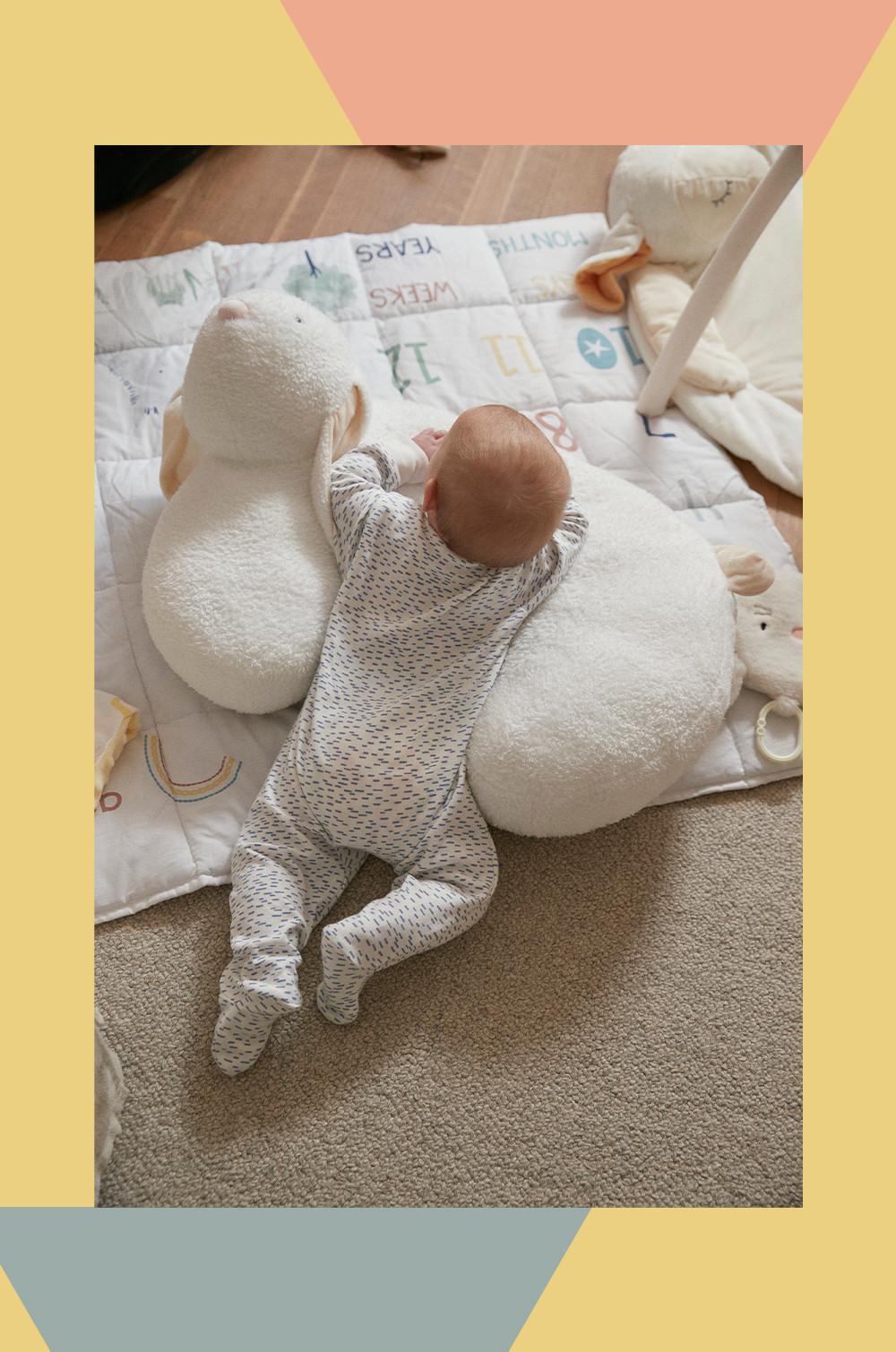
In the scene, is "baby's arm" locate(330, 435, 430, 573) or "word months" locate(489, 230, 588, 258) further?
"word months" locate(489, 230, 588, 258)

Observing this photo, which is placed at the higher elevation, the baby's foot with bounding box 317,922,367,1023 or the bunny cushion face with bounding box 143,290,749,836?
the bunny cushion face with bounding box 143,290,749,836

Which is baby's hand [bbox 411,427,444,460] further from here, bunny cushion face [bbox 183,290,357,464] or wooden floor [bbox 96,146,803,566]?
wooden floor [bbox 96,146,803,566]

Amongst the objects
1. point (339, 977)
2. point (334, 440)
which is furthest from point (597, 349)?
point (339, 977)

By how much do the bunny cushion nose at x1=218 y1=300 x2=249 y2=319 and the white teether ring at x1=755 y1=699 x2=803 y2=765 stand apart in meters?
0.87

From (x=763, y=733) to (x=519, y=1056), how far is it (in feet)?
1.81

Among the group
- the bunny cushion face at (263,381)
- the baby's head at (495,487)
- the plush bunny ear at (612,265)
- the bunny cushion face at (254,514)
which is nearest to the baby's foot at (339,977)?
the bunny cushion face at (254,514)

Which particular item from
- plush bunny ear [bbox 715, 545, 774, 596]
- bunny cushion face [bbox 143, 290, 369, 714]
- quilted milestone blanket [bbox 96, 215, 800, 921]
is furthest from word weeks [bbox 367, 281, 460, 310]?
plush bunny ear [bbox 715, 545, 774, 596]

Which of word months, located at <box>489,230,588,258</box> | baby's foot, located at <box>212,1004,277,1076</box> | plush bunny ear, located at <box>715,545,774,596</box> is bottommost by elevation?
baby's foot, located at <box>212,1004,277,1076</box>

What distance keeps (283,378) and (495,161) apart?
97 centimetres

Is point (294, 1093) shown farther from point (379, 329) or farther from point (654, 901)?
point (379, 329)

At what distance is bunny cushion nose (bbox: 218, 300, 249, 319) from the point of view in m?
1.26

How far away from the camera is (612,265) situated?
1.74 metres

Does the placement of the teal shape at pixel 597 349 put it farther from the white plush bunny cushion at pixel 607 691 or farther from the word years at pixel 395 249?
the white plush bunny cushion at pixel 607 691

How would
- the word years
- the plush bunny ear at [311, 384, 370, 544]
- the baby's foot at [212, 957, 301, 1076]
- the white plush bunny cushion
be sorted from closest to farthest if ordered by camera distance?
1. the baby's foot at [212, 957, 301, 1076]
2. the white plush bunny cushion
3. the plush bunny ear at [311, 384, 370, 544]
4. the word years
